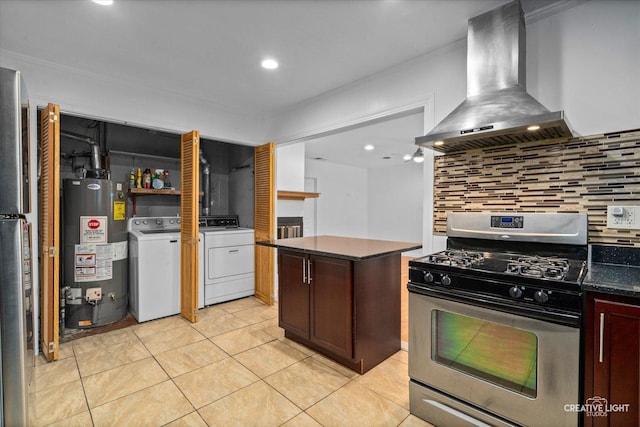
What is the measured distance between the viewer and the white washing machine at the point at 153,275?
10.8 feet

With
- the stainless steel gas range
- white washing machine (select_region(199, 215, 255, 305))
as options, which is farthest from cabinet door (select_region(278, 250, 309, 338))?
white washing machine (select_region(199, 215, 255, 305))

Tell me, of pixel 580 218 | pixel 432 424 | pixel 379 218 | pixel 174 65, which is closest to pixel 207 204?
pixel 174 65

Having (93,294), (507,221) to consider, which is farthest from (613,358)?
(93,294)

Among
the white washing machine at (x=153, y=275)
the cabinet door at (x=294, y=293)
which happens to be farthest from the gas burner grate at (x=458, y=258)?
the white washing machine at (x=153, y=275)

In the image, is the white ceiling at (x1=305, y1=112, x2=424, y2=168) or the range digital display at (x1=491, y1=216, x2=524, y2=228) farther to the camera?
the white ceiling at (x1=305, y1=112, x2=424, y2=168)

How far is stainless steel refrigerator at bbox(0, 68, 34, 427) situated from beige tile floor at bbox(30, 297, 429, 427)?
1092 mm

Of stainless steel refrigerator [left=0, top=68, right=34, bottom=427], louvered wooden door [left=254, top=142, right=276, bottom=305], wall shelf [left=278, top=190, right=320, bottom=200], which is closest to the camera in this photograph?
stainless steel refrigerator [left=0, top=68, right=34, bottom=427]

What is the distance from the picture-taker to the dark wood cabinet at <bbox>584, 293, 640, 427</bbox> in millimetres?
1226

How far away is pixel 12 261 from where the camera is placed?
0.90 meters

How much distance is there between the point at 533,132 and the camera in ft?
6.03

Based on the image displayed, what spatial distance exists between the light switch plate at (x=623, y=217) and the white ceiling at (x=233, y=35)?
4.34 ft

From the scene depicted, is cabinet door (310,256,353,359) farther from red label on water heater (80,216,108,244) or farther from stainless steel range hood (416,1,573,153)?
red label on water heater (80,216,108,244)

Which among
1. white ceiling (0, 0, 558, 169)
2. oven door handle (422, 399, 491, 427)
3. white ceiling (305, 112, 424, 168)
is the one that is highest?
white ceiling (0, 0, 558, 169)

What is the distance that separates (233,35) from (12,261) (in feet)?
6.58
